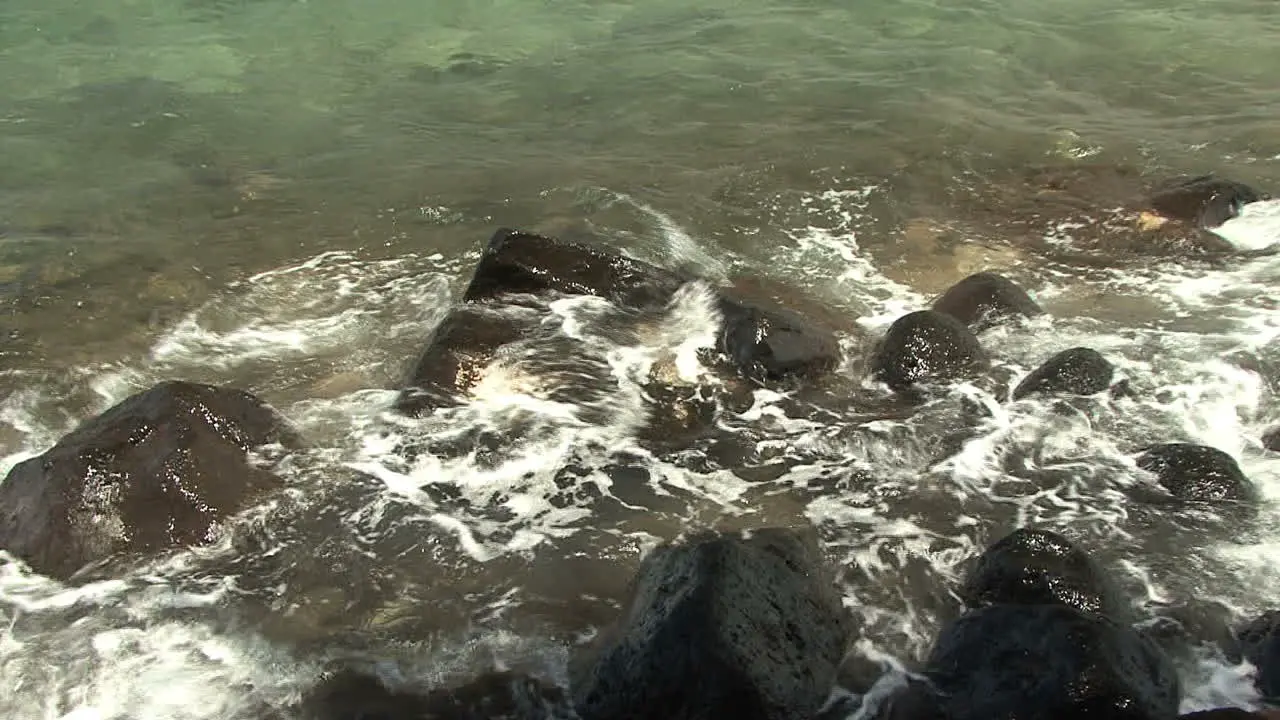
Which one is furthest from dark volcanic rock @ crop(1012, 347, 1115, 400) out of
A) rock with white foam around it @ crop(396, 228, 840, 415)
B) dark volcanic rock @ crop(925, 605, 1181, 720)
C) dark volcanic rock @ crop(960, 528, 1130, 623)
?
dark volcanic rock @ crop(925, 605, 1181, 720)

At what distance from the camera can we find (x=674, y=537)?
207 inches

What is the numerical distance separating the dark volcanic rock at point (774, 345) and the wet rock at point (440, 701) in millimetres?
2725

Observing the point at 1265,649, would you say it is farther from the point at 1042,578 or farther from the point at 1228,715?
the point at 1042,578

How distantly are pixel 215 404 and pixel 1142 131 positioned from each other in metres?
8.90

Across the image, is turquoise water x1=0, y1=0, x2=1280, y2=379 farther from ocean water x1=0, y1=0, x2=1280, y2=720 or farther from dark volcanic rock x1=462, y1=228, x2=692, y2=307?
dark volcanic rock x1=462, y1=228, x2=692, y2=307

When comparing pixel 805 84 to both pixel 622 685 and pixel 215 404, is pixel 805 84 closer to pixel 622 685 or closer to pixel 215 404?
pixel 215 404

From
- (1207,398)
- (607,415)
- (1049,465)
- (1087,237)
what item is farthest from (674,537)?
(1087,237)

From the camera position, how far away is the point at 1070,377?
618 centimetres

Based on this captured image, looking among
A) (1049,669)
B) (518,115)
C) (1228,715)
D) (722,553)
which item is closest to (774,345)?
(722,553)

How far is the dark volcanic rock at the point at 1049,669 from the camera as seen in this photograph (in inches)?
147

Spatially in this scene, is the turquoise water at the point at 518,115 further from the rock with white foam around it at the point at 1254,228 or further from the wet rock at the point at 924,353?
the wet rock at the point at 924,353

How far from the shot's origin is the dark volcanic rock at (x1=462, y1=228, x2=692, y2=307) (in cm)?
694

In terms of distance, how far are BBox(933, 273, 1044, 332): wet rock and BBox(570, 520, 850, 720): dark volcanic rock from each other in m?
3.01

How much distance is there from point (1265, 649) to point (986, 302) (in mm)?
3156
